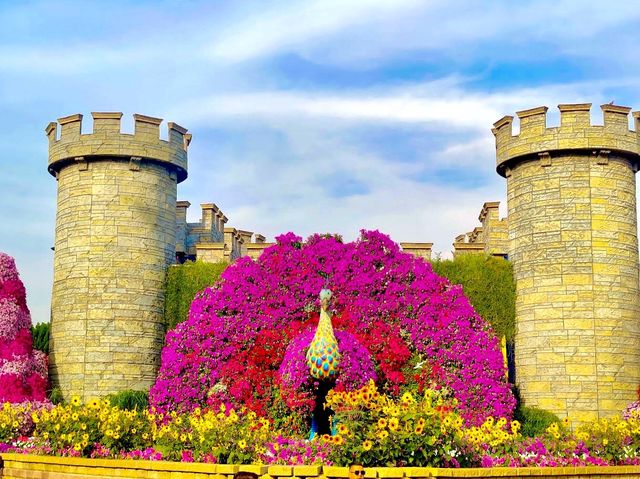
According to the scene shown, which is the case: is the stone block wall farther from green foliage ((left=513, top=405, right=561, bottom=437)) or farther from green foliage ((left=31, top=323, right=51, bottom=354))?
green foliage ((left=31, top=323, right=51, bottom=354))

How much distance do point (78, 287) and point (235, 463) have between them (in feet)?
37.4

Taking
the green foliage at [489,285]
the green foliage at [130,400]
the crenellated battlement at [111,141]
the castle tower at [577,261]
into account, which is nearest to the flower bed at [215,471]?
the green foliage at [130,400]

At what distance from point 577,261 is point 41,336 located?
13869mm

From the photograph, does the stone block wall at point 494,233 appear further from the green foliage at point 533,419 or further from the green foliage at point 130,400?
the green foliage at point 130,400

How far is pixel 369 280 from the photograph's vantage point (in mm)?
21109

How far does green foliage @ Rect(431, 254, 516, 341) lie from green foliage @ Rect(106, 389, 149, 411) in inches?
309

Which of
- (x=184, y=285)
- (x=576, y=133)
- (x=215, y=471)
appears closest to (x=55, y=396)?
(x=184, y=285)

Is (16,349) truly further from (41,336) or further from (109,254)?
(109,254)

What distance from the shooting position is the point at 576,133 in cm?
2220

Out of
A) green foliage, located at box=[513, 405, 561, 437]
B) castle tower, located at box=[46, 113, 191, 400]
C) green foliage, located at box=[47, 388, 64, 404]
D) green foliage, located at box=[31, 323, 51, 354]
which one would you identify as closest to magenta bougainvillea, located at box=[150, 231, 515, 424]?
green foliage, located at box=[513, 405, 561, 437]

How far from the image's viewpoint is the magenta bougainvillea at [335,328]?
20109 mm

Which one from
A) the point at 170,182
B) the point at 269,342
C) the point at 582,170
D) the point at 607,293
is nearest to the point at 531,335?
the point at 607,293

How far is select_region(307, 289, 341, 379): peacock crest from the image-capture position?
16.6 meters

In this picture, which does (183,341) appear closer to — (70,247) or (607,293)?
(70,247)
